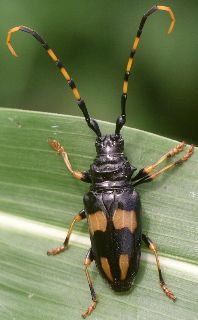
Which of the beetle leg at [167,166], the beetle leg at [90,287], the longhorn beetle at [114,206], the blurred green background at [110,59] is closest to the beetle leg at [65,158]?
the longhorn beetle at [114,206]

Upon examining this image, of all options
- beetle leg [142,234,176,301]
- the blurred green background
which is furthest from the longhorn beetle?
the blurred green background

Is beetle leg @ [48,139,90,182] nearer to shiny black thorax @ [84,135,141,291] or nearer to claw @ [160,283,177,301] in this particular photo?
shiny black thorax @ [84,135,141,291]

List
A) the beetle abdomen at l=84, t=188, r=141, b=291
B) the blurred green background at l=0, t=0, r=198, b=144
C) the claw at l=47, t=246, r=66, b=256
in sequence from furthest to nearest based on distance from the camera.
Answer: the blurred green background at l=0, t=0, r=198, b=144
the claw at l=47, t=246, r=66, b=256
the beetle abdomen at l=84, t=188, r=141, b=291

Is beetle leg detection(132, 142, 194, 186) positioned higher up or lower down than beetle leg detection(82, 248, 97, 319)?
higher up

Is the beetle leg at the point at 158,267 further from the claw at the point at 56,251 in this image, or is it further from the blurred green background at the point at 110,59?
the blurred green background at the point at 110,59

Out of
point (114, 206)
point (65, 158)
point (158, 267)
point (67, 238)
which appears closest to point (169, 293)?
point (158, 267)

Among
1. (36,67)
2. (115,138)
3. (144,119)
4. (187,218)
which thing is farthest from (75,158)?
(36,67)
